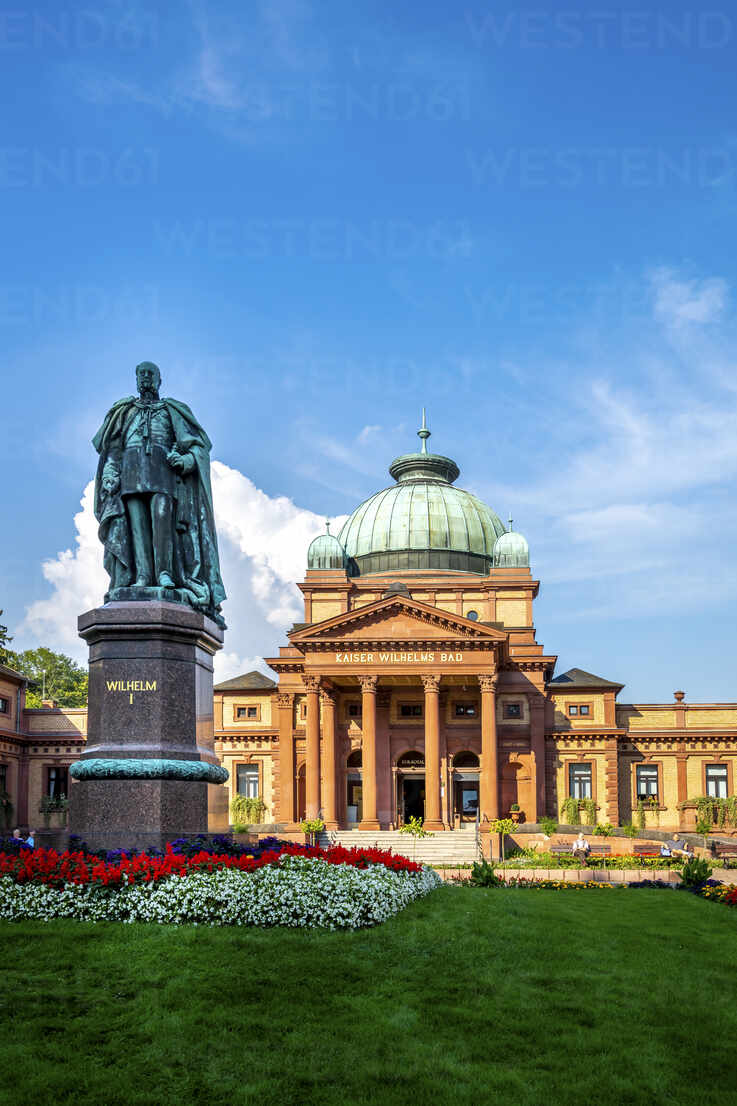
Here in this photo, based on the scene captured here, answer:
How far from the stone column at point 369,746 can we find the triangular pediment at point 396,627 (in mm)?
2620

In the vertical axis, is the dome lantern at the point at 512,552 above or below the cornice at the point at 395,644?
above

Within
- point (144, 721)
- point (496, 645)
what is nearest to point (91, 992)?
point (144, 721)

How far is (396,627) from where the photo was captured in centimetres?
6172

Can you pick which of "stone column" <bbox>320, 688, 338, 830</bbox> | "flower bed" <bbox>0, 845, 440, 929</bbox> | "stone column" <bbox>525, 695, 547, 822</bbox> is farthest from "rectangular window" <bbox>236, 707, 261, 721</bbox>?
"flower bed" <bbox>0, 845, 440, 929</bbox>

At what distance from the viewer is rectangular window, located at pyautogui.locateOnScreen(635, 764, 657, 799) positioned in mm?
69625

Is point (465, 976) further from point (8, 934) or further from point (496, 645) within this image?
point (496, 645)

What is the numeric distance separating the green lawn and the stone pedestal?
Answer: 8.03 ft

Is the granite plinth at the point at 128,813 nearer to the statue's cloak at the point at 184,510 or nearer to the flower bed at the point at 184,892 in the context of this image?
the flower bed at the point at 184,892

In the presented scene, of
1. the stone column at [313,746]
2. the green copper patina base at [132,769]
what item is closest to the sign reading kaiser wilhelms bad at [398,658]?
the stone column at [313,746]

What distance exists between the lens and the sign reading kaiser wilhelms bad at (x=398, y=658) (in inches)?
2422

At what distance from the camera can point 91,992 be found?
10.0 m

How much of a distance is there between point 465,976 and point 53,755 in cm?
6350

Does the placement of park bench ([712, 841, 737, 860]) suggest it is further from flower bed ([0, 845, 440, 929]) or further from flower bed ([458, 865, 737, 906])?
flower bed ([0, 845, 440, 929])

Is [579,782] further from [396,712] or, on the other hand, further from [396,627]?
[396,627]
